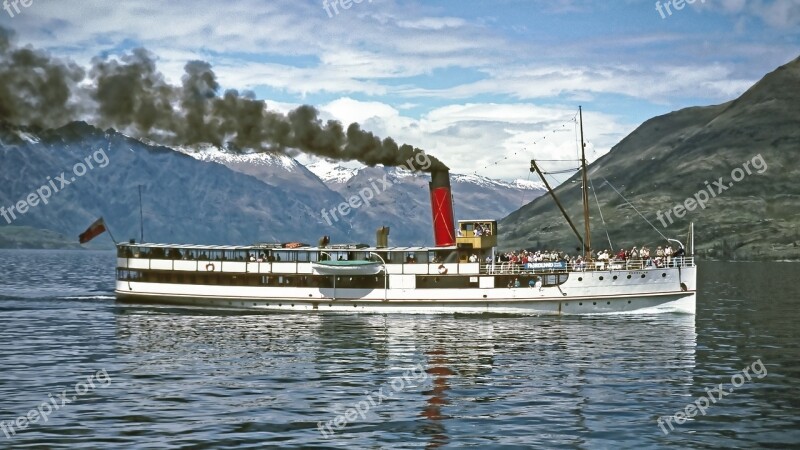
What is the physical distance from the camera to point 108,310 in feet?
224

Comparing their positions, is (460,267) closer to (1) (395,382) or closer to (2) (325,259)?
(2) (325,259)

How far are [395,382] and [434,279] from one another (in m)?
29.4

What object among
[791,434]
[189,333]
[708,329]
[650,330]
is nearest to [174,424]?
[791,434]

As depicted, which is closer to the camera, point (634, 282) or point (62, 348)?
point (62, 348)

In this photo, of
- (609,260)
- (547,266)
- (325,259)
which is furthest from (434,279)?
(609,260)

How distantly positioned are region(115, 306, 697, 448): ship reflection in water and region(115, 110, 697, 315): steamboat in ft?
8.86

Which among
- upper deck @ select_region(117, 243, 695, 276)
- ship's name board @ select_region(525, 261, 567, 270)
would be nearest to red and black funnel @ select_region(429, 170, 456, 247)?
upper deck @ select_region(117, 243, 695, 276)

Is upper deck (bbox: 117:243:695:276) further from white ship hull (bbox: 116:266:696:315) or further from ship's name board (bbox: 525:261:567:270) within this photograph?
white ship hull (bbox: 116:266:696:315)

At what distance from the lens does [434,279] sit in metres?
65.2

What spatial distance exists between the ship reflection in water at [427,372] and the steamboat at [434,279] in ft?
8.86

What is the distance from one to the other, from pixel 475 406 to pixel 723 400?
10066 millimetres

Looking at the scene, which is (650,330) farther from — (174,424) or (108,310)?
(108,310)

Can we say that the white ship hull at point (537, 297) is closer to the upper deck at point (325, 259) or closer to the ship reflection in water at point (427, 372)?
the upper deck at point (325, 259)

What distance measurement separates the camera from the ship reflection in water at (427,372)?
28469 millimetres
